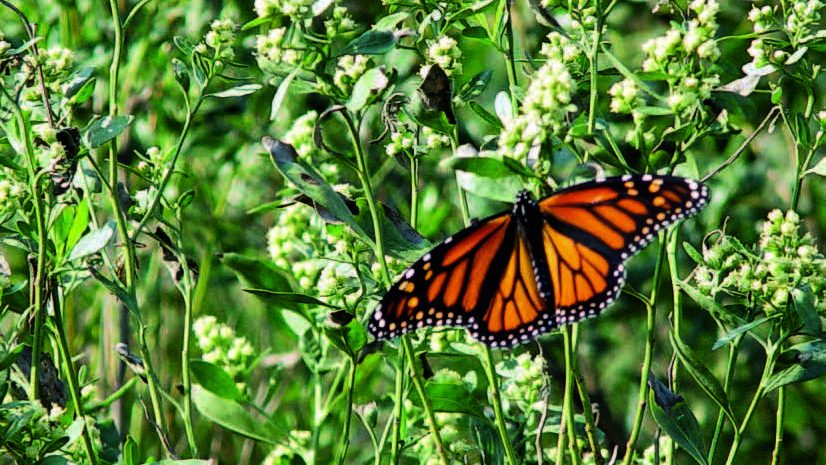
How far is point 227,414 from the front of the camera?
135 centimetres

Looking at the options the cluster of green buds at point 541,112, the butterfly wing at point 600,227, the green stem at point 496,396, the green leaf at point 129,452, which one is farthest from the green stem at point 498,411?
the green leaf at point 129,452

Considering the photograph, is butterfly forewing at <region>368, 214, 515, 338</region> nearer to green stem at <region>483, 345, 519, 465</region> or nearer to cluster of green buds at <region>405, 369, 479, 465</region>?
green stem at <region>483, 345, 519, 465</region>

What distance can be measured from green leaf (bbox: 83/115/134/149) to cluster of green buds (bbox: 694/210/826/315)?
73 cm

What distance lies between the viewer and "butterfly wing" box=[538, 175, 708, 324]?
1254 millimetres

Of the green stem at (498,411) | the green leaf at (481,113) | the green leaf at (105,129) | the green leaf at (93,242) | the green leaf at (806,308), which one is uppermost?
the green leaf at (481,113)

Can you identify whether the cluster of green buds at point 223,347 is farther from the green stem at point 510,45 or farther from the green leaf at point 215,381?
the green stem at point 510,45

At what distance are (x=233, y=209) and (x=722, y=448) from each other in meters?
1.80

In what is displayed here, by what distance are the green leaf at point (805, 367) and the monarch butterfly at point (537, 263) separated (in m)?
0.21

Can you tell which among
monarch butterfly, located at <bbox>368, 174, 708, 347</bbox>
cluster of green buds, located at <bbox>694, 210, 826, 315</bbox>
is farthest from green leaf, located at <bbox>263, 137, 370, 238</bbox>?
cluster of green buds, located at <bbox>694, 210, 826, 315</bbox>

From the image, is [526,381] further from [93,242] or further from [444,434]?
[93,242]

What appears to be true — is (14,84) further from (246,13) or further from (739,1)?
(739,1)

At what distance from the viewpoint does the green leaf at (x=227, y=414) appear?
134 cm

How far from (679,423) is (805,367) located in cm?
17

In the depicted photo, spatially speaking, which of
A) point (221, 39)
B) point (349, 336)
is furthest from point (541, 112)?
point (221, 39)
